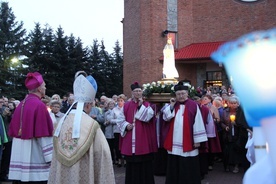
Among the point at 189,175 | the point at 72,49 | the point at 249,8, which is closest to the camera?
the point at 189,175

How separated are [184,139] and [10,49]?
31664 millimetres

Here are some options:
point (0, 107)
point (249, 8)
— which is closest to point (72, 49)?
point (249, 8)

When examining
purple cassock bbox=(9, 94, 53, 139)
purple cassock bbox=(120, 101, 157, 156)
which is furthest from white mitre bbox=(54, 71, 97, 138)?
purple cassock bbox=(120, 101, 157, 156)

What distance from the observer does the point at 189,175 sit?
6.45 metres

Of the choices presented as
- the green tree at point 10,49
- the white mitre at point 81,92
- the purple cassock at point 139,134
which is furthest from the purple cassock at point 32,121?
the green tree at point 10,49

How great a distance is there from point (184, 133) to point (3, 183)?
16.2 feet

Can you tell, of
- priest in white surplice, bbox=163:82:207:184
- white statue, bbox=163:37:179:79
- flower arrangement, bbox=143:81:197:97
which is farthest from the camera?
white statue, bbox=163:37:179:79

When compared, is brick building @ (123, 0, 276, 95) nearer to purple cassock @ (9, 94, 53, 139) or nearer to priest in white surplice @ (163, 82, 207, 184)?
priest in white surplice @ (163, 82, 207, 184)

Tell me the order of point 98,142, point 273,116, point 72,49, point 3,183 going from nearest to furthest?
point 273,116
point 98,142
point 3,183
point 72,49

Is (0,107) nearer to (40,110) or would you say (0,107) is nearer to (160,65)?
(40,110)

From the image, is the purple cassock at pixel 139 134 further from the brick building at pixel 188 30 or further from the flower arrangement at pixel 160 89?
the brick building at pixel 188 30

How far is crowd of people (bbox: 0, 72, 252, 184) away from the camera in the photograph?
377cm

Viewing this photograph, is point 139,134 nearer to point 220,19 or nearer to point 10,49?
point 220,19

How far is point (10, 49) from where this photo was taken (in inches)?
1344
